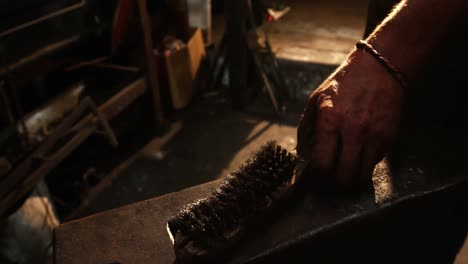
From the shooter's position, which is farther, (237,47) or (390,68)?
(237,47)

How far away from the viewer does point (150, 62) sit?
405cm

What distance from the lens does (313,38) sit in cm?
545

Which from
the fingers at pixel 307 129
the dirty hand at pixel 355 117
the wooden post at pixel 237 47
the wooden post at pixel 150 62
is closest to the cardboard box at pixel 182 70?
the wooden post at pixel 150 62

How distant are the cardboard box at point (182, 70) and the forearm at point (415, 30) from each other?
11.5ft

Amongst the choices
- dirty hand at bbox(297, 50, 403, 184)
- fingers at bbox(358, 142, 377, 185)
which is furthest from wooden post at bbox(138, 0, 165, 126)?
fingers at bbox(358, 142, 377, 185)

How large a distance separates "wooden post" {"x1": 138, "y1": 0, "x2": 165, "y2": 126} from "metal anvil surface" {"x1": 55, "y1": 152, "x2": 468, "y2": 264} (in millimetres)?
2880

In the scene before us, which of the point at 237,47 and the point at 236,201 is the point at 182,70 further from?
the point at 236,201

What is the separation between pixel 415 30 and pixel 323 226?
67 cm

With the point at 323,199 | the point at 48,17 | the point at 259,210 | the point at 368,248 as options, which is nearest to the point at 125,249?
the point at 259,210

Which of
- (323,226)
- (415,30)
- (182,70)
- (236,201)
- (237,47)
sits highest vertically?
(415,30)

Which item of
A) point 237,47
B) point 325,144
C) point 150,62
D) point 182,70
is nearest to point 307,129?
point 325,144

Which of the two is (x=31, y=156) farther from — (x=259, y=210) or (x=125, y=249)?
(x=259, y=210)

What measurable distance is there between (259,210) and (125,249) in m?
0.42

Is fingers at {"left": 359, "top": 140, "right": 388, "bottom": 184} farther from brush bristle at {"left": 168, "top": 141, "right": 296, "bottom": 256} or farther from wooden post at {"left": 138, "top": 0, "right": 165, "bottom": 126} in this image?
wooden post at {"left": 138, "top": 0, "right": 165, "bottom": 126}
